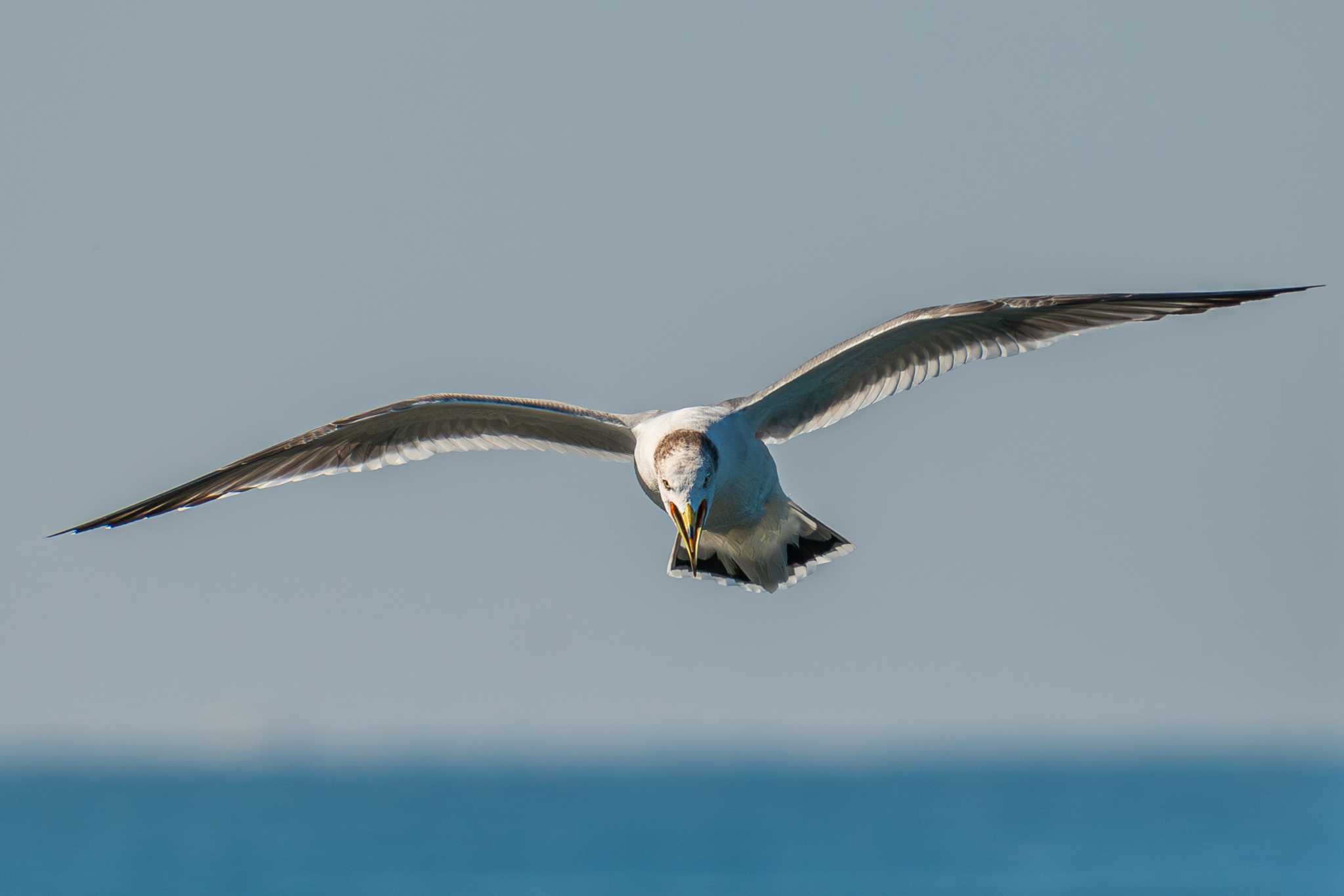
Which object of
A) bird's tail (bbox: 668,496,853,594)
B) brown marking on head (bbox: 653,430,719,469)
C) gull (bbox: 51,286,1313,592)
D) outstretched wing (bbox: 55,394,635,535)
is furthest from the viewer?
bird's tail (bbox: 668,496,853,594)

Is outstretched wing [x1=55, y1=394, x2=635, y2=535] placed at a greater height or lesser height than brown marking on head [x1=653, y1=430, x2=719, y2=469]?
greater

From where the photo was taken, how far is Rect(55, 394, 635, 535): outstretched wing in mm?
15570

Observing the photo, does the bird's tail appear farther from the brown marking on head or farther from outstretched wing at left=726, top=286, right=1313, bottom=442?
the brown marking on head

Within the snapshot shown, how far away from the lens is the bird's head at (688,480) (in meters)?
14.1

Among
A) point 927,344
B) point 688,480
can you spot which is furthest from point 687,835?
point 688,480

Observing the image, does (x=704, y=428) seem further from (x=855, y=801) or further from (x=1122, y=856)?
(x=855, y=801)

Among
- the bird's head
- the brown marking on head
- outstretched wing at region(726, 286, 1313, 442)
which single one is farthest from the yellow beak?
outstretched wing at region(726, 286, 1313, 442)

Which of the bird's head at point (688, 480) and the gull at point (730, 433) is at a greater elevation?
the gull at point (730, 433)

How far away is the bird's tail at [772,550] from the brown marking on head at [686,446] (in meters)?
1.90

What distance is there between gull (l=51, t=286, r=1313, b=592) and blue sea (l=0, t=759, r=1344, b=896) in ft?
113

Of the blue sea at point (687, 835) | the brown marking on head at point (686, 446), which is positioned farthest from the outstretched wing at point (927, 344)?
the blue sea at point (687, 835)

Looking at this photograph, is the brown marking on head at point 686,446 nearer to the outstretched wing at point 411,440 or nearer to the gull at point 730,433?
the gull at point 730,433

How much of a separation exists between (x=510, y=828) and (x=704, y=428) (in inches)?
2427

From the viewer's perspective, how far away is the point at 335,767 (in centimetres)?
13288
